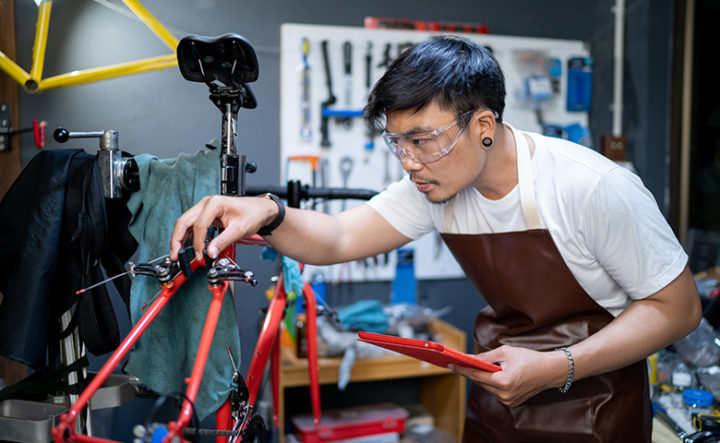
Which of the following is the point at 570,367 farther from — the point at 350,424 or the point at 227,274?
the point at 350,424

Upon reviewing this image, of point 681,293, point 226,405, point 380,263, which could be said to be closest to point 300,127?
point 380,263

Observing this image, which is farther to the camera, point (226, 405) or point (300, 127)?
point (300, 127)

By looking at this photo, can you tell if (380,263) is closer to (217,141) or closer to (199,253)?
(217,141)

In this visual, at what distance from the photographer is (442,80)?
1305mm

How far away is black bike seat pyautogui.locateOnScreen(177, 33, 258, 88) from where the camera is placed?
1246 mm

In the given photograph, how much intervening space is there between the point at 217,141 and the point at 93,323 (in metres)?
0.50

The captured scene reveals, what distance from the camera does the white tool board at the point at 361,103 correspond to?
105 inches

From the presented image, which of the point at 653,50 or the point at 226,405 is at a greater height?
the point at 653,50

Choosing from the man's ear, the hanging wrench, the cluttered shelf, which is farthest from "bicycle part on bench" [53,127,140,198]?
the hanging wrench

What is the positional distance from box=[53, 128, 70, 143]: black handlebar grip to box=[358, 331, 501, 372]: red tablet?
2.59 feet

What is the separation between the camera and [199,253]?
3.82 feet

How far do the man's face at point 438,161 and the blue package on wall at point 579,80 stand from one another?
191 cm

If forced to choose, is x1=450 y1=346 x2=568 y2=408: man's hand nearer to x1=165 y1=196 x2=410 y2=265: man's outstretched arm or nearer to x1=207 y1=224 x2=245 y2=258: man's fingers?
x1=165 y1=196 x2=410 y2=265: man's outstretched arm

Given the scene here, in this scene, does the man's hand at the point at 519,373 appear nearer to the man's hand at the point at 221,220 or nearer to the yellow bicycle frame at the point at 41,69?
the man's hand at the point at 221,220
